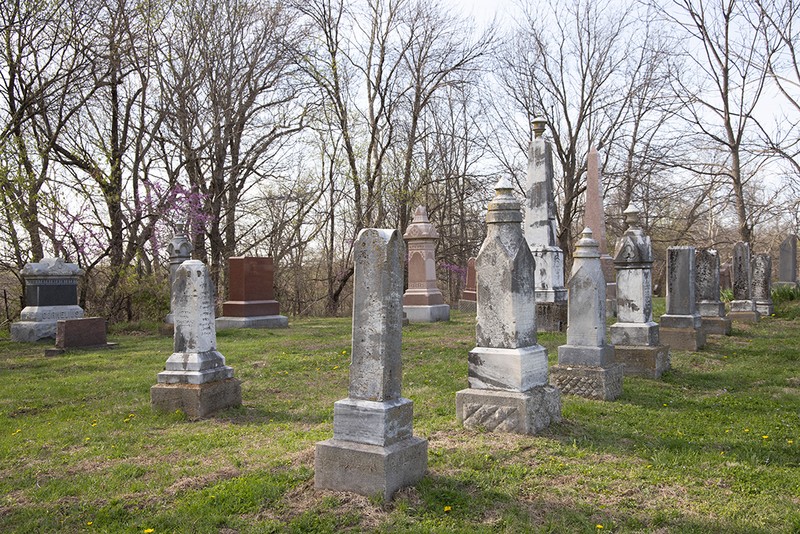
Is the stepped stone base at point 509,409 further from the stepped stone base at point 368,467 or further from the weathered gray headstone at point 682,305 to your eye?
the weathered gray headstone at point 682,305

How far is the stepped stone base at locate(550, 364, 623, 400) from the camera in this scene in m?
7.23

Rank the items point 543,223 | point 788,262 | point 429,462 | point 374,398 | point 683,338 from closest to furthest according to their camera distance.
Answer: point 374,398, point 429,462, point 683,338, point 543,223, point 788,262

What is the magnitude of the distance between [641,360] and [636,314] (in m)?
0.62

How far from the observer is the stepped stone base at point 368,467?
4324 millimetres

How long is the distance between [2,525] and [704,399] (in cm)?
694

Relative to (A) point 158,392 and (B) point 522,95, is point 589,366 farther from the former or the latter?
(B) point 522,95

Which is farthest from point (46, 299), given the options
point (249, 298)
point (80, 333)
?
point (249, 298)

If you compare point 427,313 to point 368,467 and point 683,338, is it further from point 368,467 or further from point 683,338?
point 368,467

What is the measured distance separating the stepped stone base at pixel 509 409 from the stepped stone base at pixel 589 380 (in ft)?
3.99

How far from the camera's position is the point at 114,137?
20.0m

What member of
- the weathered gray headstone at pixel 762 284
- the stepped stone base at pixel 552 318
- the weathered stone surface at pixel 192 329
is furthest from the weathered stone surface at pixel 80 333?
the weathered gray headstone at pixel 762 284

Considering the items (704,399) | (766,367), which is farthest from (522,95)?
(704,399)

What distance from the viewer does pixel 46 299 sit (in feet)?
50.0

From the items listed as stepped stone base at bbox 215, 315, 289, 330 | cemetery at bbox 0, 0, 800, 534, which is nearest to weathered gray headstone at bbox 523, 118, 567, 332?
cemetery at bbox 0, 0, 800, 534
